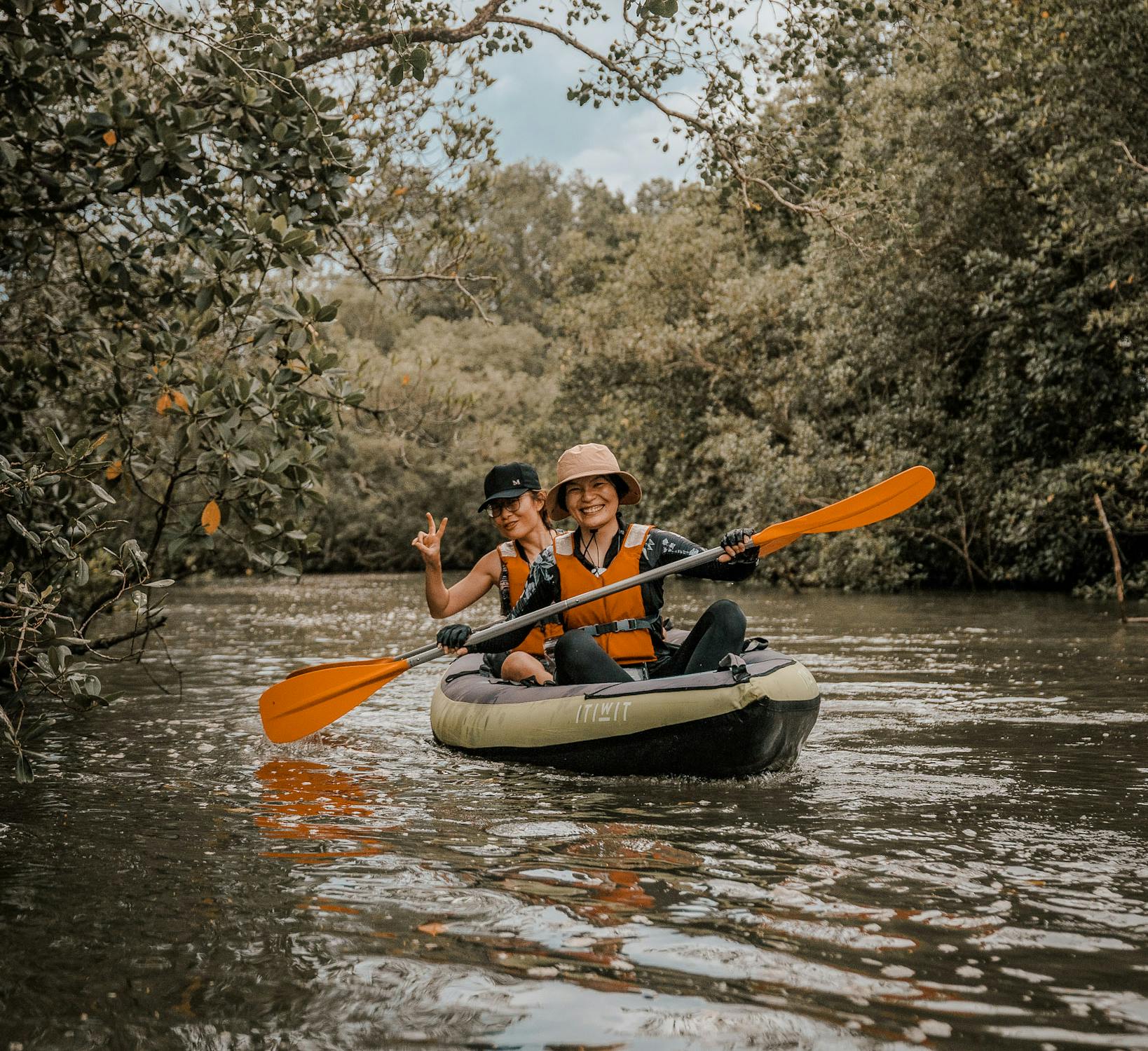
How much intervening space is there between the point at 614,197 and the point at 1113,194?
44.0 m

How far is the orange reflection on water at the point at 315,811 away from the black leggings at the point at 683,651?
0.92 meters

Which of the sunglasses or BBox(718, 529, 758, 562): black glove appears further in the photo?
the sunglasses

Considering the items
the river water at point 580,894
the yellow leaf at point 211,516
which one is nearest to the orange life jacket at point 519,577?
the river water at point 580,894

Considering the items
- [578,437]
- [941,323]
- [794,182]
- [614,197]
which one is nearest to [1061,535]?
[941,323]

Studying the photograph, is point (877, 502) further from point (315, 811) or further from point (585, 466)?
point (315, 811)

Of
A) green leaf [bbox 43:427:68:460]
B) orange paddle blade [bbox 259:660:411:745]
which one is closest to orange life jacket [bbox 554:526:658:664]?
orange paddle blade [bbox 259:660:411:745]

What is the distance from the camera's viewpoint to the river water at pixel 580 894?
8.10 feet


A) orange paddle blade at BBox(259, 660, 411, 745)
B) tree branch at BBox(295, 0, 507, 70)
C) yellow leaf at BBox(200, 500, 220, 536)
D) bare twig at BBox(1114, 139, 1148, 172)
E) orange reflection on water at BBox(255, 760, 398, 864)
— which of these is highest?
bare twig at BBox(1114, 139, 1148, 172)

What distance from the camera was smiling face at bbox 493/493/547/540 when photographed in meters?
5.96

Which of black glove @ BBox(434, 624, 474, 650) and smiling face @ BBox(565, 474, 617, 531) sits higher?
smiling face @ BBox(565, 474, 617, 531)

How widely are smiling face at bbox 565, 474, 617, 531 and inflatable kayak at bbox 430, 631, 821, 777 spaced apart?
0.68 metres

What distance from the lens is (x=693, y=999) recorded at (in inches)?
99.7

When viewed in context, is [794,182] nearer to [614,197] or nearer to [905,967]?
[905,967]

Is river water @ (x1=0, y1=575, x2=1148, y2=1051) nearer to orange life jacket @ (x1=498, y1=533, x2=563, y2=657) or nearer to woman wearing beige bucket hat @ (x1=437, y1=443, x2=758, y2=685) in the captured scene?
woman wearing beige bucket hat @ (x1=437, y1=443, x2=758, y2=685)
